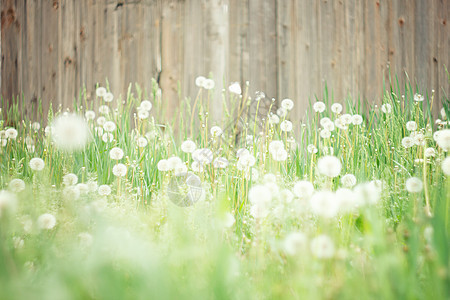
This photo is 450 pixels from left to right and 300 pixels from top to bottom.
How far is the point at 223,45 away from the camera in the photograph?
10.1 feet

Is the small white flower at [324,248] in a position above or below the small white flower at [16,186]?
below

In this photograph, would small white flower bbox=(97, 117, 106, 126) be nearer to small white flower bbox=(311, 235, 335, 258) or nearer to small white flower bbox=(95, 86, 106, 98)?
small white flower bbox=(95, 86, 106, 98)

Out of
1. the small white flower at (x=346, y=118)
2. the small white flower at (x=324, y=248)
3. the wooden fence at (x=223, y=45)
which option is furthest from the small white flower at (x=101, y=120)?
the small white flower at (x=324, y=248)

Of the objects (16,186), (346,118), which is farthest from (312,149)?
(16,186)

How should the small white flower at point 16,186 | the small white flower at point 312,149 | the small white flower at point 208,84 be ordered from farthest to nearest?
1. the small white flower at point 208,84
2. the small white flower at point 312,149
3. the small white flower at point 16,186

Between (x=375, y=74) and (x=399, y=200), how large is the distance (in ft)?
8.62

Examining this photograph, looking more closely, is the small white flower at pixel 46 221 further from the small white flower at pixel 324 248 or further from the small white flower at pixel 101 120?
the small white flower at pixel 101 120

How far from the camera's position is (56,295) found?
667mm

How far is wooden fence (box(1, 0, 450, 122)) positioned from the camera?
10.3 feet

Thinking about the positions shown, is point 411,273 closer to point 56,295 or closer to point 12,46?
point 56,295

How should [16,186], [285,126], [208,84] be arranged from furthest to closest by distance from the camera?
[208,84]
[285,126]
[16,186]

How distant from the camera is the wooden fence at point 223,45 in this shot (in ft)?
10.3

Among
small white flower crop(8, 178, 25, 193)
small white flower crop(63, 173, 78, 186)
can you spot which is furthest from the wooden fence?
small white flower crop(8, 178, 25, 193)

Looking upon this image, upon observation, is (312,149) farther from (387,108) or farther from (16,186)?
(16,186)
